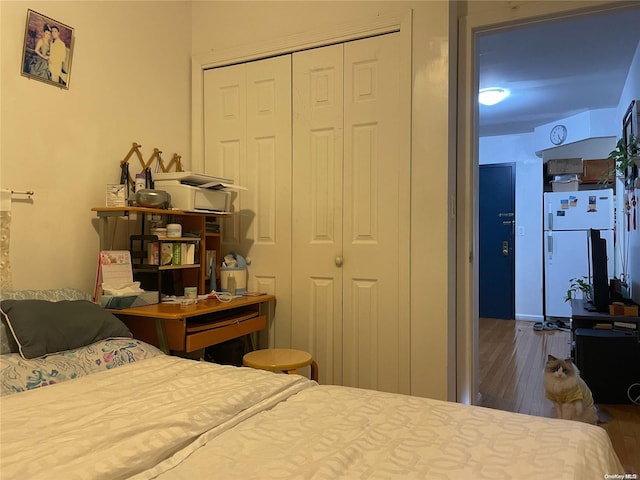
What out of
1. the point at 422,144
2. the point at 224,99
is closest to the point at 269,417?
the point at 422,144

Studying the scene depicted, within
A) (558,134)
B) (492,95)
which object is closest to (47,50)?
(492,95)

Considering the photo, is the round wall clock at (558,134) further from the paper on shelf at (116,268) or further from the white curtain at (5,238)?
the white curtain at (5,238)

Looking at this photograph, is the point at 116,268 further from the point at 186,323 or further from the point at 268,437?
the point at 268,437

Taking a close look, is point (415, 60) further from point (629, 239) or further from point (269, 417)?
point (629, 239)

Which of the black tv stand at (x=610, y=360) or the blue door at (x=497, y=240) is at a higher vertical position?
the blue door at (x=497, y=240)

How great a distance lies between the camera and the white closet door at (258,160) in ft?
9.34

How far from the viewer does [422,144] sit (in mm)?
2451

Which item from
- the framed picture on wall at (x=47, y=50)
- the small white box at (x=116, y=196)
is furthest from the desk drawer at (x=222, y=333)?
the framed picture on wall at (x=47, y=50)

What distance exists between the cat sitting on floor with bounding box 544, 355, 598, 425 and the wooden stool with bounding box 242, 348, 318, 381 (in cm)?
135

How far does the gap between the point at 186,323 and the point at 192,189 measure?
758 mm

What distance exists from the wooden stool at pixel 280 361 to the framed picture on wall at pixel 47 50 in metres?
1.63

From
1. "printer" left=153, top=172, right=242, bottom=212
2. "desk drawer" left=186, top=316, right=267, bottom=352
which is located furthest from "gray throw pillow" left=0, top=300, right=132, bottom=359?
"printer" left=153, top=172, right=242, bottom=212

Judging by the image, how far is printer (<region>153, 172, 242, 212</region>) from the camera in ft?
8.50

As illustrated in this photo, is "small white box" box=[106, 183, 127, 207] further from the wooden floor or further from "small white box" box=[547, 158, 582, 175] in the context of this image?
"small white box" box=[547, 158, 582, 175]
